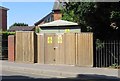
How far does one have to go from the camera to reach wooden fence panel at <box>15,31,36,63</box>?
24416mm

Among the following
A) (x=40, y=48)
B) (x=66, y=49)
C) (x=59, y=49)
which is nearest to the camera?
(x=66, y=49)

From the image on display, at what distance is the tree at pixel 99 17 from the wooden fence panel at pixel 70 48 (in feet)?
4.50

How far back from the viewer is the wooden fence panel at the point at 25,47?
961 inches

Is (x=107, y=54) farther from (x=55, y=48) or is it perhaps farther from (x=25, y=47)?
(x=25, y=47)

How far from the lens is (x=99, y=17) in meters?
22.2

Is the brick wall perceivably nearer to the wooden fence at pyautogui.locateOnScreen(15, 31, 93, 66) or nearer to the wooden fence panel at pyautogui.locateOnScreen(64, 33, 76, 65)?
the wooden fence at pyautogui.locateOnScreen(15, 31, 93, 66)

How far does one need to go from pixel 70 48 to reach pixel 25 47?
3451mm

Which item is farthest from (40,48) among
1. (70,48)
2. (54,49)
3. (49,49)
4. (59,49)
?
(70,48)

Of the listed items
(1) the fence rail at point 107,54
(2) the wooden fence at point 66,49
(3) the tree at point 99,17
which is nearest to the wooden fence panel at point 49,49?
(2) the wooden fence at point 66,49

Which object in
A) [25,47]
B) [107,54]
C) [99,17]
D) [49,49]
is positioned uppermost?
[99,17]

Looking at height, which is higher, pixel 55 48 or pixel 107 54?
pixel 55 48

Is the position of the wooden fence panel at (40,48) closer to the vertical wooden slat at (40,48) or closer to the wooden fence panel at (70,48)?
the vertical wooden slat at (40,48)

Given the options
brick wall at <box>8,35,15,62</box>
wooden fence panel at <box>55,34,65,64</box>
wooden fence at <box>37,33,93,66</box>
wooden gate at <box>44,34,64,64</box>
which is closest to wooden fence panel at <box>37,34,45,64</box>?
wooden fence at <box>37,33,93,66</box>

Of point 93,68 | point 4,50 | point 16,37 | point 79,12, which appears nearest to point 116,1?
point 79,12
